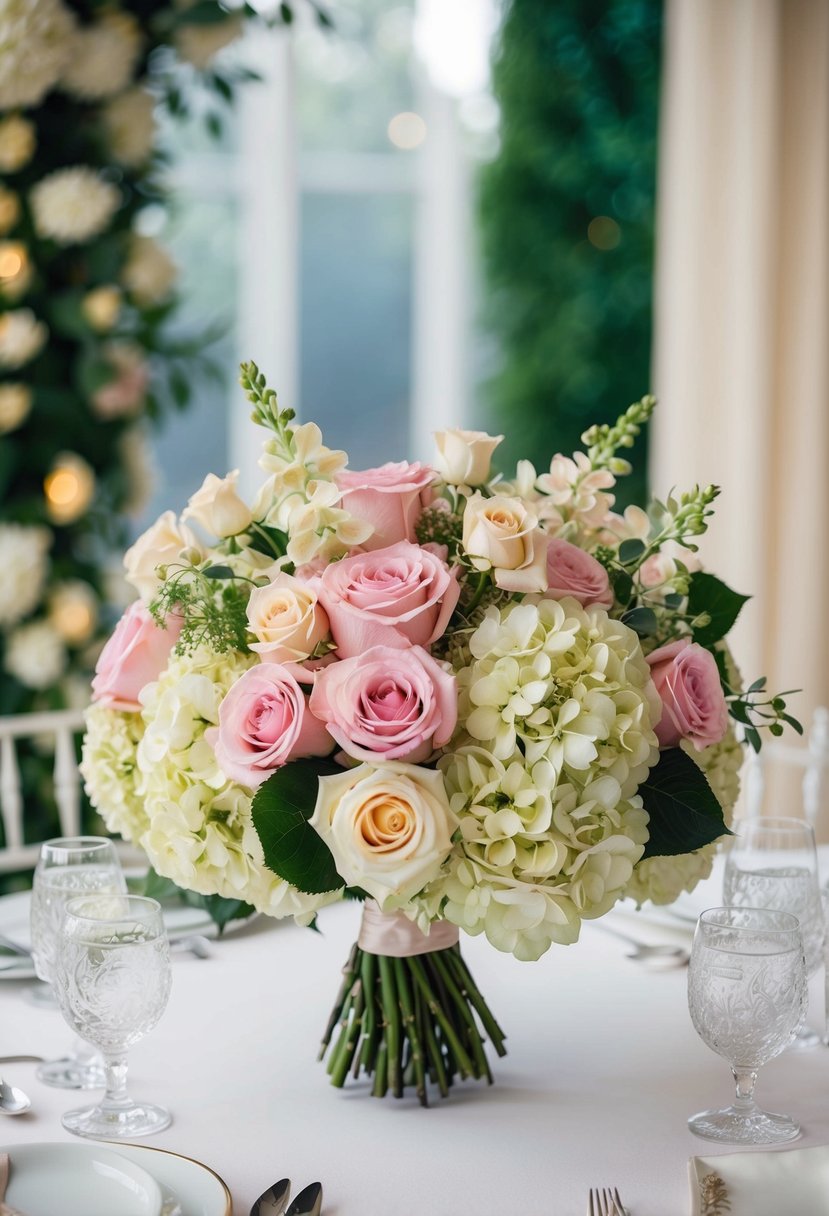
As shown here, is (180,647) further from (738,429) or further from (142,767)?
(738,429)

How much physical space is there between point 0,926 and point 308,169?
8.86 feet

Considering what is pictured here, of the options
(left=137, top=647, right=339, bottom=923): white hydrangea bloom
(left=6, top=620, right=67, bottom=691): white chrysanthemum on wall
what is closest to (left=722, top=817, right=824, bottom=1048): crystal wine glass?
(left=137, top=647, right=339, bottom=923): white hydrangea bloom

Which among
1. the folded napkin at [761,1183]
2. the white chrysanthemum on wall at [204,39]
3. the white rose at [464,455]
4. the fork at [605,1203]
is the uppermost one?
the white chrysanthemum on wall at [204,39]

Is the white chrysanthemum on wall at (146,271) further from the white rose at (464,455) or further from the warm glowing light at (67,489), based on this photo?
the white rose at (464,455)

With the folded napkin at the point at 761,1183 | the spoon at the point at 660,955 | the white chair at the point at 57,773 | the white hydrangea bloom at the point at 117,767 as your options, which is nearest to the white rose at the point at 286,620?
the white hydrangea bloom at the point at 117,767

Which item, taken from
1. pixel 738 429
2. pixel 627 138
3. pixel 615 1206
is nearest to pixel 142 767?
pixel 615 1206

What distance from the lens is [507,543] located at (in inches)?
37.9

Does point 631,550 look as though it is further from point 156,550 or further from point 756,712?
point 156,550

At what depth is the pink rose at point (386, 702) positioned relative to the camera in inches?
35.4

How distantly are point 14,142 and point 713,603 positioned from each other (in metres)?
1.83

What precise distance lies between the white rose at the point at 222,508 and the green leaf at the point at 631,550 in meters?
0.32

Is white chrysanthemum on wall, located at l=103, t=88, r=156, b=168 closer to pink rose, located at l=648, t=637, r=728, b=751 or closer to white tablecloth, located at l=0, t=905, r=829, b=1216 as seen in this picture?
white tablecloth, located at l=0, t=905, r=829, b=1216

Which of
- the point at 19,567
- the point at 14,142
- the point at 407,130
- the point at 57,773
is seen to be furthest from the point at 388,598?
the point at 407,130

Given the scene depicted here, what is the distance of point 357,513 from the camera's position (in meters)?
1.02
